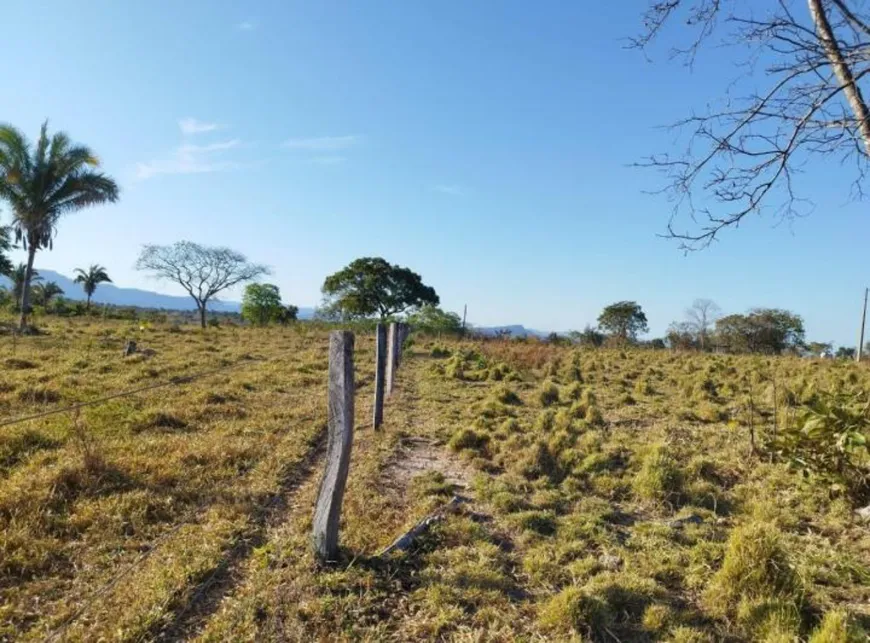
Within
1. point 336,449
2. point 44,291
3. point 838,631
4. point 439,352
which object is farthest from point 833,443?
point 44,291

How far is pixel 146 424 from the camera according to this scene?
6.36 metres

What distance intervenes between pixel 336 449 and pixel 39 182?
22132 mm

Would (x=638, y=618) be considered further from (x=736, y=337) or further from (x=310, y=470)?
(x=736, y=337)

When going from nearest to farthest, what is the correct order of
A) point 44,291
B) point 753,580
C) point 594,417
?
point 753,580
point 594,417
point 44,291

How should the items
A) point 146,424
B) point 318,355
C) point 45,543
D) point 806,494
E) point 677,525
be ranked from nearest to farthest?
point 45,543, point 677,525, point 806,494, point 146,424, point 318,355

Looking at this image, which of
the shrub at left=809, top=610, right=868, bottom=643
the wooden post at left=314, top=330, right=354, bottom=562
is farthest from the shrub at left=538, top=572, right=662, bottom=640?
the wooden post at left=314, top=330, right=354, bottom=562

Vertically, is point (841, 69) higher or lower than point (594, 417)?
higher

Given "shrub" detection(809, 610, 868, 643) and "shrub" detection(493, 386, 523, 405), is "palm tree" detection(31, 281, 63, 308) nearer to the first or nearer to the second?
"shrub" detection(493, 386, 523, 405)

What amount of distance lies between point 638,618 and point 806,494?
272cm

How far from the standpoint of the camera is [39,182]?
63.2 feet

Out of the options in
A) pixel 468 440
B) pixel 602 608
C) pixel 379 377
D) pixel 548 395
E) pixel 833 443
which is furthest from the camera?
pixel 548 395

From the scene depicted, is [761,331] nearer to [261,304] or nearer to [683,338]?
[683,338]

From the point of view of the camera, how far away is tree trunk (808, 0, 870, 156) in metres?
2.75

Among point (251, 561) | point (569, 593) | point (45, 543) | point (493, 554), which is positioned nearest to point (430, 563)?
point (493, 554)
